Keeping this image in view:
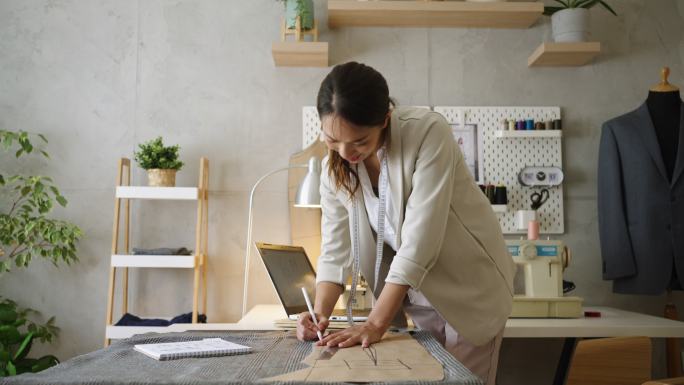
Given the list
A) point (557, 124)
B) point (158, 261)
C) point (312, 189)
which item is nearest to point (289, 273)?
point (312, 189)

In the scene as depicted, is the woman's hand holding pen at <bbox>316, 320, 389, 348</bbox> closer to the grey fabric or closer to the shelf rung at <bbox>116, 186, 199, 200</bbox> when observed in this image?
the grey fabric

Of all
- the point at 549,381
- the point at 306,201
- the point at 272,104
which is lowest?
the point at 549,381

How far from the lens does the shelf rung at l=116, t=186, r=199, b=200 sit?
285cm

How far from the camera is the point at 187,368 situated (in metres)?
1.05

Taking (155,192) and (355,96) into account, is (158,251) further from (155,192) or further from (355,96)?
(355,96)

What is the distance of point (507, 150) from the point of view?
10.3 feet

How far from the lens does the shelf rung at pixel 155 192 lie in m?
2.85

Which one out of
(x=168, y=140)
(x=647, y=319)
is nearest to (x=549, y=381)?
(x=647, y=319)

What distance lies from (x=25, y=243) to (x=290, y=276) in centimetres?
127

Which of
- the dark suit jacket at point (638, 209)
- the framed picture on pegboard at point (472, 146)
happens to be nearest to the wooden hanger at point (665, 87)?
the dark suit jacket at point (638, 209)

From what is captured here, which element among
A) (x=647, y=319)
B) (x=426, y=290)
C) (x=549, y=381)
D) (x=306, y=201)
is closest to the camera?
(x=426, y=290)

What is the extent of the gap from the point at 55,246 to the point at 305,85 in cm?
138

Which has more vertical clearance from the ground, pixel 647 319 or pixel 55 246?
pixel 55 246

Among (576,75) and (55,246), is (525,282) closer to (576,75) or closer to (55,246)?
(576,75)
